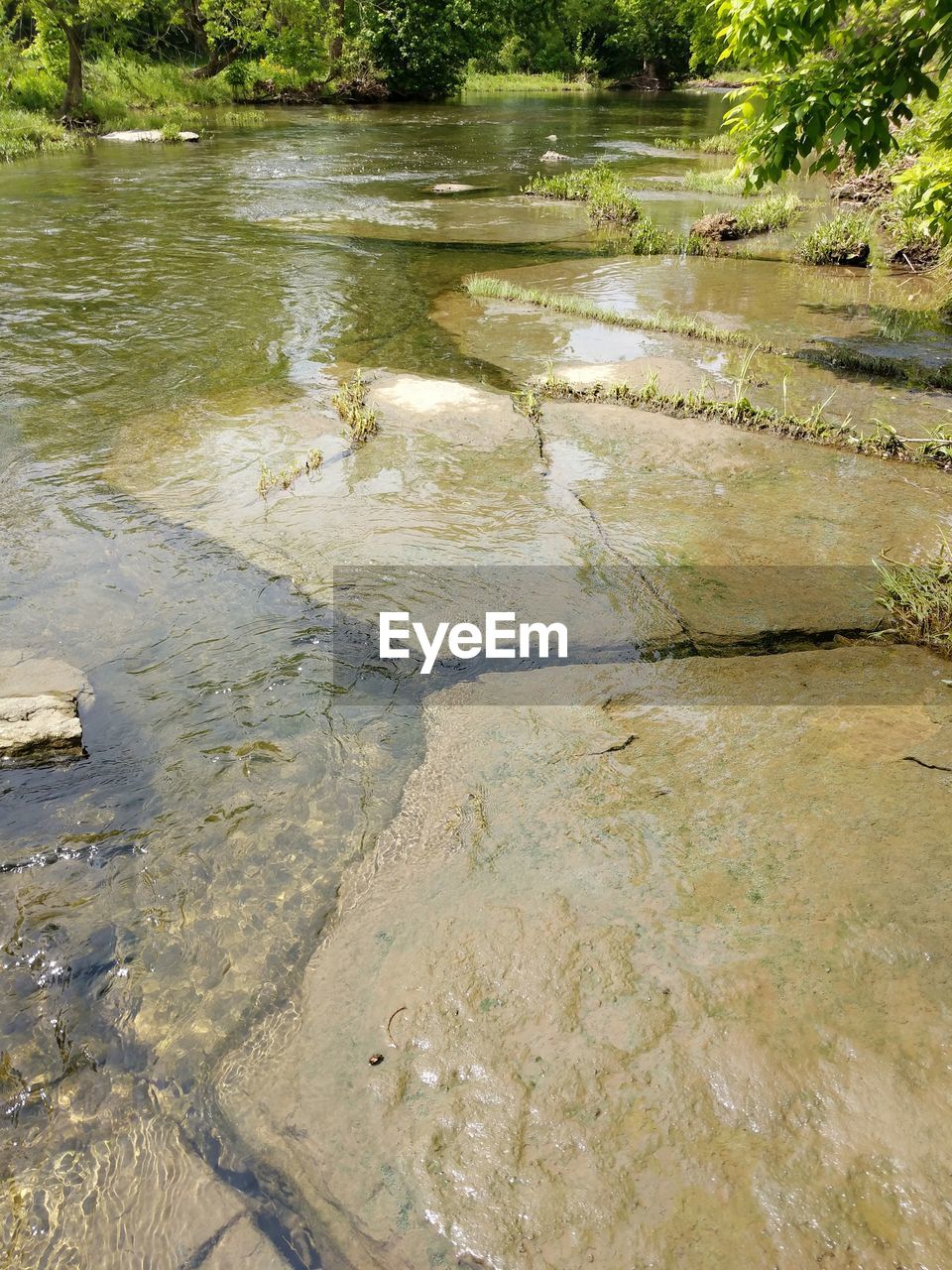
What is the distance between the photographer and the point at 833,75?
5.63m

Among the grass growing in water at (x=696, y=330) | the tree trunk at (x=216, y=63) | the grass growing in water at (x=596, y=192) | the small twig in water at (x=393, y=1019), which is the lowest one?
the small twig in water at (x=393, y=1019)

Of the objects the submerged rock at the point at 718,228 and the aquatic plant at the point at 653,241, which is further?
the submerged rock at the point at 718,228

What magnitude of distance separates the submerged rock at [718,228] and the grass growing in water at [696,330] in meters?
3.75

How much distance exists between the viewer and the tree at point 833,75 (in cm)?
533

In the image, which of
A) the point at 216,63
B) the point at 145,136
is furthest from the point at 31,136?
the point at 216,63

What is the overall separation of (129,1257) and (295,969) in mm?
824

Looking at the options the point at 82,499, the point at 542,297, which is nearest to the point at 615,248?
the point at 542,297

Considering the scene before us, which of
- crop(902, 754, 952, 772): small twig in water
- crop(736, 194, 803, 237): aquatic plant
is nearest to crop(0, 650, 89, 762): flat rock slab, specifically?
crop(902, 754, 952, 772): small twig in water

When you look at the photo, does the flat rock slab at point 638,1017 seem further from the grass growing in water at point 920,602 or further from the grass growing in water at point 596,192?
the grass growing in water at point 596,192

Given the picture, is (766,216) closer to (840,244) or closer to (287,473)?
(840,244)

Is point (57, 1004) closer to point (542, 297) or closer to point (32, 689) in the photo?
point (32, 689)

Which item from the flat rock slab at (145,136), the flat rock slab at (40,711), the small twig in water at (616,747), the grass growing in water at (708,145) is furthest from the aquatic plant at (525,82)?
the small twig in water at (616,747)

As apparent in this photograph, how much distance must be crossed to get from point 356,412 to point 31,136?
21441 mm

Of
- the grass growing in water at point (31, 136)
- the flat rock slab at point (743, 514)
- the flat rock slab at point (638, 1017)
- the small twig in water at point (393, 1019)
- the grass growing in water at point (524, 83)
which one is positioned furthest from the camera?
the grass growing in water at point (524, 83)
